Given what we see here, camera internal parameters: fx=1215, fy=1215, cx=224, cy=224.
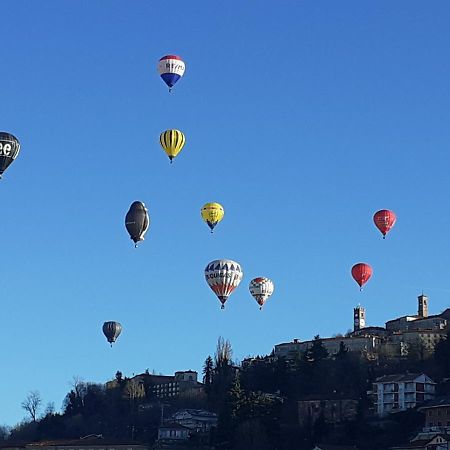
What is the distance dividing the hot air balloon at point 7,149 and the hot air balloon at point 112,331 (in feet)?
78.7

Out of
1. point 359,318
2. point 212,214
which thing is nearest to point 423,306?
point 359,318

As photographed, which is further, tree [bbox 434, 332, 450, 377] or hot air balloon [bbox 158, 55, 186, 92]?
tree [bbox 434, 332, 450, 377]

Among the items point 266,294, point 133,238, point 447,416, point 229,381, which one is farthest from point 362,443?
point 133,238

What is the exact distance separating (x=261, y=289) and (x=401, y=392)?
14141 millimetres

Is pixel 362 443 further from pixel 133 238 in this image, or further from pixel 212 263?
pixel 133 238

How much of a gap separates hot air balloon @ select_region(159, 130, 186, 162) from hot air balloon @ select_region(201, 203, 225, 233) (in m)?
6.81

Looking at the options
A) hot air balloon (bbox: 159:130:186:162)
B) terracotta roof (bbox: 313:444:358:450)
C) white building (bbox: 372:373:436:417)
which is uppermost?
hot air balloon (bbox: 159:130:186:162)

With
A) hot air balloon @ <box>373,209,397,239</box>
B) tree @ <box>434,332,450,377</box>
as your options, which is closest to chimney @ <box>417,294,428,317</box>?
tree @ <box>434,332,450,377</box>

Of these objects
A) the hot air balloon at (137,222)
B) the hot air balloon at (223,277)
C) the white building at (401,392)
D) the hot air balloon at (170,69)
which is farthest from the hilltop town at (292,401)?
the hot air balloon at (170,69)

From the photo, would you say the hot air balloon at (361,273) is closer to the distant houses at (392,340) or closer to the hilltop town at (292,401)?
the hilltop town at (292,401)

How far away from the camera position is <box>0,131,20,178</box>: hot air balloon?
55.3m

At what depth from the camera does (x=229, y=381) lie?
93062mm

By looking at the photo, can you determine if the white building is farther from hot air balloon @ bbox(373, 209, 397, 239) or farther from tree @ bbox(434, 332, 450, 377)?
hot air balloon @ bbox(373, 209, 397, 239)

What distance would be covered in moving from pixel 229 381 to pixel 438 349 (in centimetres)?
1621
